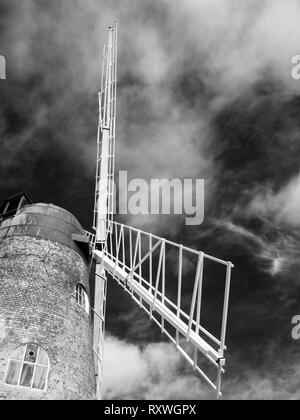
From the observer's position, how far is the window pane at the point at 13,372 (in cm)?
917

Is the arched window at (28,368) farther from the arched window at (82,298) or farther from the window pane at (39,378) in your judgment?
the arched window at (82,298)

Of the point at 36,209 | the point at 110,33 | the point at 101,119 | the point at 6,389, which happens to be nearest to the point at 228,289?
the point at 6,389

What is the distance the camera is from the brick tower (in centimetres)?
946

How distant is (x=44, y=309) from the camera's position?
1059 centimetres

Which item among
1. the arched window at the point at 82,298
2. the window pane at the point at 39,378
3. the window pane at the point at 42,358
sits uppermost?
the arched window at the point at 82,298

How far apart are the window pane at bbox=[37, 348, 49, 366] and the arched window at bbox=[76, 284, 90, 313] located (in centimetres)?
236

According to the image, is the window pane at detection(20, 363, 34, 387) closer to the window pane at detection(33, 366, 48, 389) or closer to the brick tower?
the brick tower

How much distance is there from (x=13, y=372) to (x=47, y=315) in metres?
1.73

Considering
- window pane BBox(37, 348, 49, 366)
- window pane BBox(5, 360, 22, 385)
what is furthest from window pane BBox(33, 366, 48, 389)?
window pane BBox(5, 360, 22, 385)

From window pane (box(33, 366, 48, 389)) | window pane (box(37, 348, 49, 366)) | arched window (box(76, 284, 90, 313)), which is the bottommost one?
window pane (box(33, 366, 48, 389))

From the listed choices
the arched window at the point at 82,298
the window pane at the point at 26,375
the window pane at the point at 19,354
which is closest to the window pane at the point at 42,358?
the window pane at the point at 26,375

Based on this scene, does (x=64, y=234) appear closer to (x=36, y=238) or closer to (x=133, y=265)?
(x=36, y=238)

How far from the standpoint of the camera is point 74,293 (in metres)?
12.0

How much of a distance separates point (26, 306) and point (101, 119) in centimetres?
1327
